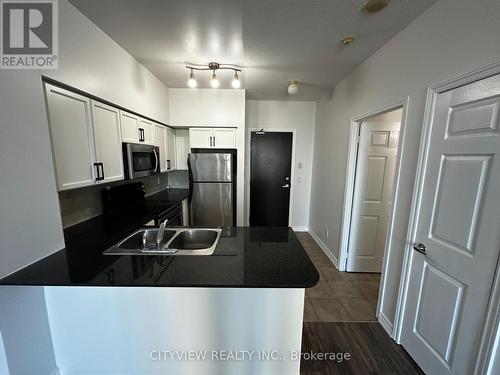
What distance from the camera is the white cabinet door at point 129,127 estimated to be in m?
2.08

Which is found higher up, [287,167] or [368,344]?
[287,167]

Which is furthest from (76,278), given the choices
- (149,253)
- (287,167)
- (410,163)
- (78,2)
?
(287,167)

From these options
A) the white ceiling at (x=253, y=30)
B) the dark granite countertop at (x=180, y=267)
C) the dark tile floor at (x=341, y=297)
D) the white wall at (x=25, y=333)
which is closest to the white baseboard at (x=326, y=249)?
the dark tile floor at (x=341, y=297)

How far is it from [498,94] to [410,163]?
0.66 meters

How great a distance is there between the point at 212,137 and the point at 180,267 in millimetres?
2493

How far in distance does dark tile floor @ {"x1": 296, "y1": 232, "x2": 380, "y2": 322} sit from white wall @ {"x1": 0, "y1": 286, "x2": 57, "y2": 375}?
1985mm

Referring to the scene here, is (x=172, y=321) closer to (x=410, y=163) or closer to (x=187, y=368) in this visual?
(x=187, y=368)

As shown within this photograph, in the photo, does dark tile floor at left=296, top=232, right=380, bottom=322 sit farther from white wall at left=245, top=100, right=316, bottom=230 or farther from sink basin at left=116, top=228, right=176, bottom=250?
white wall at left=245, top=100, right=316, bottom=230

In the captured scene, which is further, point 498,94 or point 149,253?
point 149,253

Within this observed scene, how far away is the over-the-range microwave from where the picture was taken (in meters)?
2.09

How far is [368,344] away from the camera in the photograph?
1.76m

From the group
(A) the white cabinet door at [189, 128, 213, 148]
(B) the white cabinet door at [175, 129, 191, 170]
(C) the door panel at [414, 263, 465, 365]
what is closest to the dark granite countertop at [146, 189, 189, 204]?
(B) the white cabinet door at [175, 129, 191, 170]

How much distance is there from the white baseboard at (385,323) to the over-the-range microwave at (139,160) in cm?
287

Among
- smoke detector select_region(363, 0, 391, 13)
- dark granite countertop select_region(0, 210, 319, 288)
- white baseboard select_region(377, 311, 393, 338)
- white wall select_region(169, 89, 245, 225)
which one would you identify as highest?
smoke detector select_region(363, 0, 391, 13)
